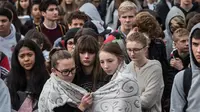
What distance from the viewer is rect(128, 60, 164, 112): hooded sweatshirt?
793 cm

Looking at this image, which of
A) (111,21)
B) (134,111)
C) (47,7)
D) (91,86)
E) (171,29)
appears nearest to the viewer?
(134,111)

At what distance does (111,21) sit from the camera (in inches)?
541

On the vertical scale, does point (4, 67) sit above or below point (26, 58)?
below

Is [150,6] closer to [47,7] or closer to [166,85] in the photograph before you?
[47,7]

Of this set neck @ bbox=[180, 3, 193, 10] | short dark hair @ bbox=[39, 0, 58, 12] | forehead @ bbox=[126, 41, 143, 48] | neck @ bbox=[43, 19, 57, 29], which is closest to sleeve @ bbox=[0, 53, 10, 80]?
forehead @ bbox=[126, 41, 143, 48]

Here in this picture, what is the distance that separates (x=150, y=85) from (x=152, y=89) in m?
0.05

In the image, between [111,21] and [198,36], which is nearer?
[198,36]

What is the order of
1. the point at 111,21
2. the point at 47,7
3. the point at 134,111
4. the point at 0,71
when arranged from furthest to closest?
the point at 111,21 < the point at 47,7 < the point at 0,71 < the point at 134,111

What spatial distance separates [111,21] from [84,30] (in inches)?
182

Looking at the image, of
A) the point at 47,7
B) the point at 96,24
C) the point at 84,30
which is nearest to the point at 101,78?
the point at 84,30

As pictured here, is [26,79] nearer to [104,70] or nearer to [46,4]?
[104,70]

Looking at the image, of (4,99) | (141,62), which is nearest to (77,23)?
(141,62)

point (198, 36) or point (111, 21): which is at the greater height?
point (198, 36)

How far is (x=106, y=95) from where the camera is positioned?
279 inches
